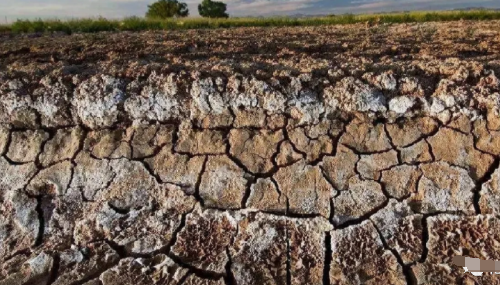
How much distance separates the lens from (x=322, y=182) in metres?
3.21

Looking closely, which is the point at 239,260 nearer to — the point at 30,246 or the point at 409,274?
the point at 409,274

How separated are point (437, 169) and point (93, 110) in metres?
2.27

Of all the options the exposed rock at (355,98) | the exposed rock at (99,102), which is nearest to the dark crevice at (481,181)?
the exposed rock at (355,98)

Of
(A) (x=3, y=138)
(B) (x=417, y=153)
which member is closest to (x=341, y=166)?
(B) (x=417, y=153)

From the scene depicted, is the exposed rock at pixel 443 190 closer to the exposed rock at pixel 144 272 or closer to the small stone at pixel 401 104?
the small stone at pixel 401 104

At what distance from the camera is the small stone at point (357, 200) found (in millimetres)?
3047

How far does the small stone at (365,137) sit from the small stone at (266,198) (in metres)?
0.56

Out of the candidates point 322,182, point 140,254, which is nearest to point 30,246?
point 140,254

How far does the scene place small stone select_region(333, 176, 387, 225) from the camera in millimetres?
3047

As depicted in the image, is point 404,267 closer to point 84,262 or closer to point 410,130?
point 410,130

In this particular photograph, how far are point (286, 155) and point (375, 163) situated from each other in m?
0.55

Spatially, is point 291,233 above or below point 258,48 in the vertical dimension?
below

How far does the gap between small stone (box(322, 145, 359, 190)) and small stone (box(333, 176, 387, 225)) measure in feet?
0.14

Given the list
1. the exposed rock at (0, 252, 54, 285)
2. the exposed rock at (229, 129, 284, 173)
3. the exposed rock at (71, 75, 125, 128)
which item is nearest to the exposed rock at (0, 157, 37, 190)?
the exposed rock at (71, 75, 125, 128)
